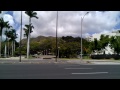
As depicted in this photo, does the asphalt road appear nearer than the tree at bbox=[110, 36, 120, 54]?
Yes

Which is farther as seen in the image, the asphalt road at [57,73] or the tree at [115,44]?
the tree at [115,44]

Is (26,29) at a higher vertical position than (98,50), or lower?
higher

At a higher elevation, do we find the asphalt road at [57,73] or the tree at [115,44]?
the tree at [115,44]

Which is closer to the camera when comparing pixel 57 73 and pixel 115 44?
pixel 57 73

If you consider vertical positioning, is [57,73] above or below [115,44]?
below

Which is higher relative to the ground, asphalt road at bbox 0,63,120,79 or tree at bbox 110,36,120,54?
tree at bbox 110,36,120,54
